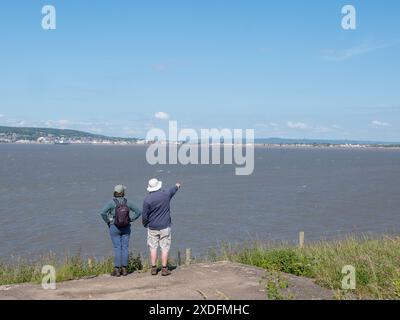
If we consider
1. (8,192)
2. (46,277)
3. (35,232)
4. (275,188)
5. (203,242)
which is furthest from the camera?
(275,188)

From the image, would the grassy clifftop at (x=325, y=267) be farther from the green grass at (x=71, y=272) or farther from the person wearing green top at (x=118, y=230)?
the person wearing green top at (x=118, y=230)

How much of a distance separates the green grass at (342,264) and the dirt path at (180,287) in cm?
36

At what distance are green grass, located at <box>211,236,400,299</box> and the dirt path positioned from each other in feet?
1.18

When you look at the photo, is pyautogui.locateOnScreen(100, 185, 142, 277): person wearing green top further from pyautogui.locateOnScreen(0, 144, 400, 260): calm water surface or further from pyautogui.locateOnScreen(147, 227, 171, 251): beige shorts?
pyautogui.locateOnScreen(0, 144, 400, 260): calm water surface

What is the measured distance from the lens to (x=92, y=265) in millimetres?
11156

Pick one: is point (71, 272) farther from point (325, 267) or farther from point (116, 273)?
point (325, 267)

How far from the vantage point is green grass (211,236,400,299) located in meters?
8.24

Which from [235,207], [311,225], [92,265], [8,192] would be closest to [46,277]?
[92,265]

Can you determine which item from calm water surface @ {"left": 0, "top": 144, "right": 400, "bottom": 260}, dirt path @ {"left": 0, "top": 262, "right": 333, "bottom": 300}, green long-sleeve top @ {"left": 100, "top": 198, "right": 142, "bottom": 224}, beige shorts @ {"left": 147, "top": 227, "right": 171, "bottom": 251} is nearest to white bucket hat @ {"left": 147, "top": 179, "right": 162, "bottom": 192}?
green long-sleeve top @ {"left": 100, "top": 198, "right": 142, "bottom": 224}

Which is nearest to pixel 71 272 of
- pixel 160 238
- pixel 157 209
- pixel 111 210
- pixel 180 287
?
pixel 111 210

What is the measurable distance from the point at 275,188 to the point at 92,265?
4683 centimetres

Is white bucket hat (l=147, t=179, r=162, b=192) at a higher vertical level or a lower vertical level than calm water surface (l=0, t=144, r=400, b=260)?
higher
